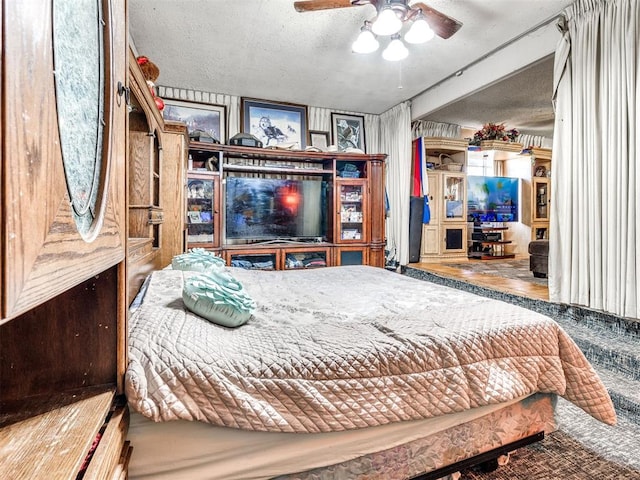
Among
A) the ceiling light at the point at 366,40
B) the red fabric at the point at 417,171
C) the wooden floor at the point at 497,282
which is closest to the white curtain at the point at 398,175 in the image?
the red fabric at the point at 417,171

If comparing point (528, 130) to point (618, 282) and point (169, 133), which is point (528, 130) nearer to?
point (618, 282)

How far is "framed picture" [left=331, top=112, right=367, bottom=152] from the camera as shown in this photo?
4984 mm

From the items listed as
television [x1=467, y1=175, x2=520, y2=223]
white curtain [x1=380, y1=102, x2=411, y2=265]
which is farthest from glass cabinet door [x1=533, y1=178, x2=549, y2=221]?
white curtain [x1=380, y1=102, x2=411, y2=265]

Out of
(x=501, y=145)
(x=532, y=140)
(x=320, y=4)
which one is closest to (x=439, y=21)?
(x=320, y=4)

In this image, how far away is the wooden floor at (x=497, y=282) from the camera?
311 centimetres

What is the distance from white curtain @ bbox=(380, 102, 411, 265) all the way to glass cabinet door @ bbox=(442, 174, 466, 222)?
4.22ft

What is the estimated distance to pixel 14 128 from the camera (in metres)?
0.29

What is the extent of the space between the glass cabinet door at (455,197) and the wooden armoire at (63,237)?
5716 mm

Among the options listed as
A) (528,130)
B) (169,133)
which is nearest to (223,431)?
(169,133)

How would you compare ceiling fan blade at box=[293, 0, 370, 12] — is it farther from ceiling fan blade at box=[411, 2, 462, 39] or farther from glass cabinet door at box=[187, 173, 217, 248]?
glass cabinet door at box=[187, 173, 217, 248]

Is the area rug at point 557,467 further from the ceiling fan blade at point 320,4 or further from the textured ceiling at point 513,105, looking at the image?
the textured ceiling at point 513,105

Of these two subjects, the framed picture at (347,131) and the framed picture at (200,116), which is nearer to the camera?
the framed picture at (200,116)

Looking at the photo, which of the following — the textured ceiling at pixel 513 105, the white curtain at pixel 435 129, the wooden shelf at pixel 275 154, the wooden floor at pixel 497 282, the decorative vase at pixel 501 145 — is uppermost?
the textured ceiling at pixel 513 105

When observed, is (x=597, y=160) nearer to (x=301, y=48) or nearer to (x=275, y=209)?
(x=301, y=48)
